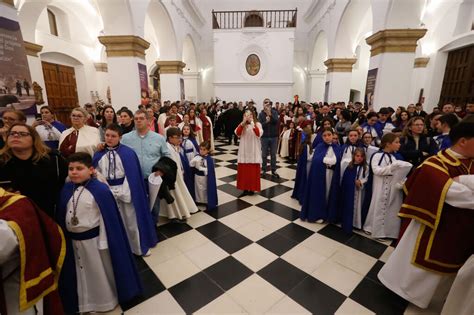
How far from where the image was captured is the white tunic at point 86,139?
3008 mm

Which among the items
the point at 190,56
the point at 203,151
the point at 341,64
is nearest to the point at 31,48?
the point at 203,151

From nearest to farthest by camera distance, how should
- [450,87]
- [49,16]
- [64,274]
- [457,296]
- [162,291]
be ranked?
1. [457,296]
2. [64,274]
3. [162,291]
4. [450,87]
5. [49,16]

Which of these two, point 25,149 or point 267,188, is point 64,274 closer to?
point 25,149

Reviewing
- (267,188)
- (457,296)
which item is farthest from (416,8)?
(457,296)

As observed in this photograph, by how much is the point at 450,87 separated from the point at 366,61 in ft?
27.2

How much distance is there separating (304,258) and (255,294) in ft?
Answer: 2.77

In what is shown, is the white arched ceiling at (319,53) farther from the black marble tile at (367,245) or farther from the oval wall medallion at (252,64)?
the black marble tile at (367,245)

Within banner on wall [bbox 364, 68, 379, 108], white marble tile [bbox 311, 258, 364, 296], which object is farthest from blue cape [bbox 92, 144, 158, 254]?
banner on wall [bbox 364, 68, 379, 108]

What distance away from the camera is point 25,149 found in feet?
6.11

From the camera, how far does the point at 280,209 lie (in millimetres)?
4207

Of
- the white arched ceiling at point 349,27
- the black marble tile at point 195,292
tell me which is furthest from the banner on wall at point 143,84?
the white arched ceiling at point 349,27

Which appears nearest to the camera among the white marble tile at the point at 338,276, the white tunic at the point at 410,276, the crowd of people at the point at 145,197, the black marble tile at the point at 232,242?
the crowd of people at the point at 145,197

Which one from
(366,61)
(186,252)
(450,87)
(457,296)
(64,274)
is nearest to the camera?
(457,296)

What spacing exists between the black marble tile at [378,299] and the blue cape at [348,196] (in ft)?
3.28
